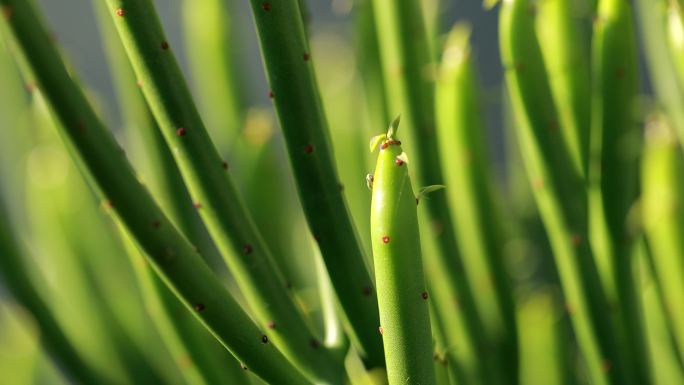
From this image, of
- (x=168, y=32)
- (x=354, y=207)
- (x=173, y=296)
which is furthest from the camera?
(x=168, y=32)

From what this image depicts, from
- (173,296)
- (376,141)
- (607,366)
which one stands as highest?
(376,141)

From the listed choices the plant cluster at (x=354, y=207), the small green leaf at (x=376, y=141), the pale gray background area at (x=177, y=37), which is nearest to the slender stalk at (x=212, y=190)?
the plant cluster at (x=354, y=207)

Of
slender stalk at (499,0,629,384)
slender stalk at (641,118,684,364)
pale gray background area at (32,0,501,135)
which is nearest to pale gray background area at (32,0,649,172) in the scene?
pale gray background area at (32,0,501,135)

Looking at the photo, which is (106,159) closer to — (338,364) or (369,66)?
(338,364)

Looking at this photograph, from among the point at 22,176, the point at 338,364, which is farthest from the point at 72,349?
the point at 22,176

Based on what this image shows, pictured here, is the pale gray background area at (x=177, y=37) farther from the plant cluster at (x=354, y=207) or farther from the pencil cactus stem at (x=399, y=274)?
the pencil cactus stem at (x=399, y=274)

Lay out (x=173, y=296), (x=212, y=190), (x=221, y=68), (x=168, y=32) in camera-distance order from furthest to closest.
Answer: (x=168, y=32), (x=221, y=68), (x=173, y=296), (x=212, y=190)

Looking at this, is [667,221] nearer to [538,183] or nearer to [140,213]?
[538,183]

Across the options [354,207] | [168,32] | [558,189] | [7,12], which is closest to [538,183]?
[558,189]
